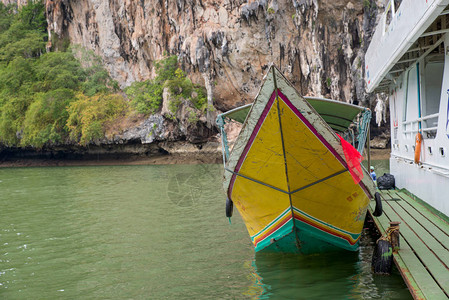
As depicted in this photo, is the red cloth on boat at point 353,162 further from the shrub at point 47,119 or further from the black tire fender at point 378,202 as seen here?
the shrub at point 47,119

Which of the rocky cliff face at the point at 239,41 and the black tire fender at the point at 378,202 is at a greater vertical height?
the rocky cliff face at the point at 239,41

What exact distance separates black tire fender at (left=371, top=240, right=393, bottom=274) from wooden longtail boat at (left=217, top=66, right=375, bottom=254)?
740 millimetres

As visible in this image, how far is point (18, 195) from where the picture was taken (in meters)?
15.1

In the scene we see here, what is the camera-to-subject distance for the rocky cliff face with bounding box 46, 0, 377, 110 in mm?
26125

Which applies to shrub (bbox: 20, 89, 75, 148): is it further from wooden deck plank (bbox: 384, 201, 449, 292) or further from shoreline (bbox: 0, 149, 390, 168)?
wooden deck plank (bbox: 384, 201, 449, 292)

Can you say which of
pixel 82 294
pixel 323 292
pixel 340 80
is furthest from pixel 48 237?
pixel 340 80

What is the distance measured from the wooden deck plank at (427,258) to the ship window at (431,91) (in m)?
2.18

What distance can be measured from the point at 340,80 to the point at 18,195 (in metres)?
19.3

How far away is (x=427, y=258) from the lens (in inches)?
190

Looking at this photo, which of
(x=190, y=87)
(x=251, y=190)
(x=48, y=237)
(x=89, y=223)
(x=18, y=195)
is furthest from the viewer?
(x=190, y=87)

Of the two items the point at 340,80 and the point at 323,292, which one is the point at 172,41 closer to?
the point at 340,80

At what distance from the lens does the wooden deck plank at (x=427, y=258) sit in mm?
4173

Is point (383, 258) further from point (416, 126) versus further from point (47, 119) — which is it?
point (47, 119)

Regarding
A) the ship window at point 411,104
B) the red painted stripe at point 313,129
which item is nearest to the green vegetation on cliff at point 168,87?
the ship window at point 411,104
